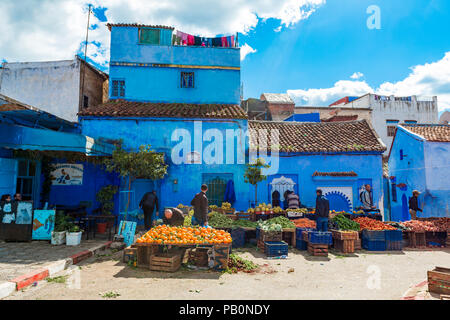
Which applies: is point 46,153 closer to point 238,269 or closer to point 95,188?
point 95,188

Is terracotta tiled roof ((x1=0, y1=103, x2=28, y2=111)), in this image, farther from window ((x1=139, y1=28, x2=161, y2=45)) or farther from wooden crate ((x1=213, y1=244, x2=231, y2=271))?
window ((x1=139, y1=28, x2=161, y2=45))

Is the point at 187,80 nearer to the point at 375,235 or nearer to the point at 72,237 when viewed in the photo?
the point at 72,237

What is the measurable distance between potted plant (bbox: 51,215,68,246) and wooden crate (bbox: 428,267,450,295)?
10.5m

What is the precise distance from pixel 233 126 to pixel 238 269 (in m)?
8.51

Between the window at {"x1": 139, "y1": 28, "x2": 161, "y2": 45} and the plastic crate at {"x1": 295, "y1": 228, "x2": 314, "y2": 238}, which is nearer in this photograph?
the plastic crate at {"x1": 295, "y1": 228, "x2": 314, "y2": 238}

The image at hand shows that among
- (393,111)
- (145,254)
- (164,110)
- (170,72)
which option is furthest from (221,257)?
(393,111)

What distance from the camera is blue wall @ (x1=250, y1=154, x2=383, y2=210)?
1571 centimetres

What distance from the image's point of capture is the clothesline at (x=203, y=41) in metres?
17.0

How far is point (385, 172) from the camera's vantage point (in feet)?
71.4

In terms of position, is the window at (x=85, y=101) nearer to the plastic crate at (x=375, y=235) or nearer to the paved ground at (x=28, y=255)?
the paved ground at (x=28, y=255)

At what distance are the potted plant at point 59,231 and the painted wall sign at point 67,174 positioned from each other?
444 cm

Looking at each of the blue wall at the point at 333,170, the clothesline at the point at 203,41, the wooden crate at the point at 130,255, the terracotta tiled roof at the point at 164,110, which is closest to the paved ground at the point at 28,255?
the wooden crate at the point at 130,255

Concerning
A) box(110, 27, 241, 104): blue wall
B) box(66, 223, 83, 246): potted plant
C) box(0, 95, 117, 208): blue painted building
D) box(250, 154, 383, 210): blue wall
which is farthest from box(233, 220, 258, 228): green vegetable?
box(110, 27, 241, 104): blue wall

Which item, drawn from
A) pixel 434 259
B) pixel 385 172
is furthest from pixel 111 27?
pixel 385 172
